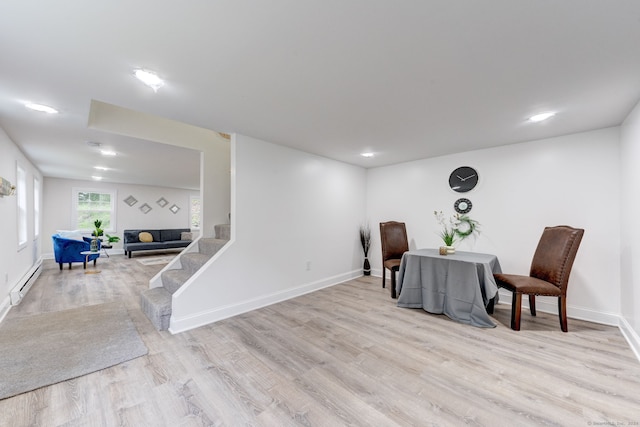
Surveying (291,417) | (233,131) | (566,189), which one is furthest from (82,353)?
(566,189)

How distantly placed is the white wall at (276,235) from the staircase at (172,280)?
0.55 feet

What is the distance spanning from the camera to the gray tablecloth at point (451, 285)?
283cm

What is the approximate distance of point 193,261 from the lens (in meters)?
3.44

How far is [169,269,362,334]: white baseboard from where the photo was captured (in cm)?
270

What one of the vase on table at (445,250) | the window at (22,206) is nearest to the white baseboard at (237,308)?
the vase on table at (445,250)

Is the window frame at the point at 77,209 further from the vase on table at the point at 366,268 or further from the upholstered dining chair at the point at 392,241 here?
the upholstered dining chair at the point at 392,241

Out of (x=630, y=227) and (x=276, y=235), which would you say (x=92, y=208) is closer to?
(x=276, y=235)

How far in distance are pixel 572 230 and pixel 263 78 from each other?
11.1ft

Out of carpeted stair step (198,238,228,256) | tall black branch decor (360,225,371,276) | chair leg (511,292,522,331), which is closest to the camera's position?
chair leg (511,292,522,331)

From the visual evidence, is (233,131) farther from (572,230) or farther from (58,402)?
(572,230)

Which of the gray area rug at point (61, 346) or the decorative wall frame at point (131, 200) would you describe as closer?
the gray area rug at point (61, 346)

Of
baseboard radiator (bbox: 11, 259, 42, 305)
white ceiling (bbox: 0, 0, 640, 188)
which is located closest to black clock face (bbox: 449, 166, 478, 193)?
white ceiling (bbox: 0, 0, 640, 188)

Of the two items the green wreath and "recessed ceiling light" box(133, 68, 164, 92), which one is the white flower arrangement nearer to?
the green wreath

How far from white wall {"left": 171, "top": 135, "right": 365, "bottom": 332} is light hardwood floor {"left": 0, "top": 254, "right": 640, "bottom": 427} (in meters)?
0.23
